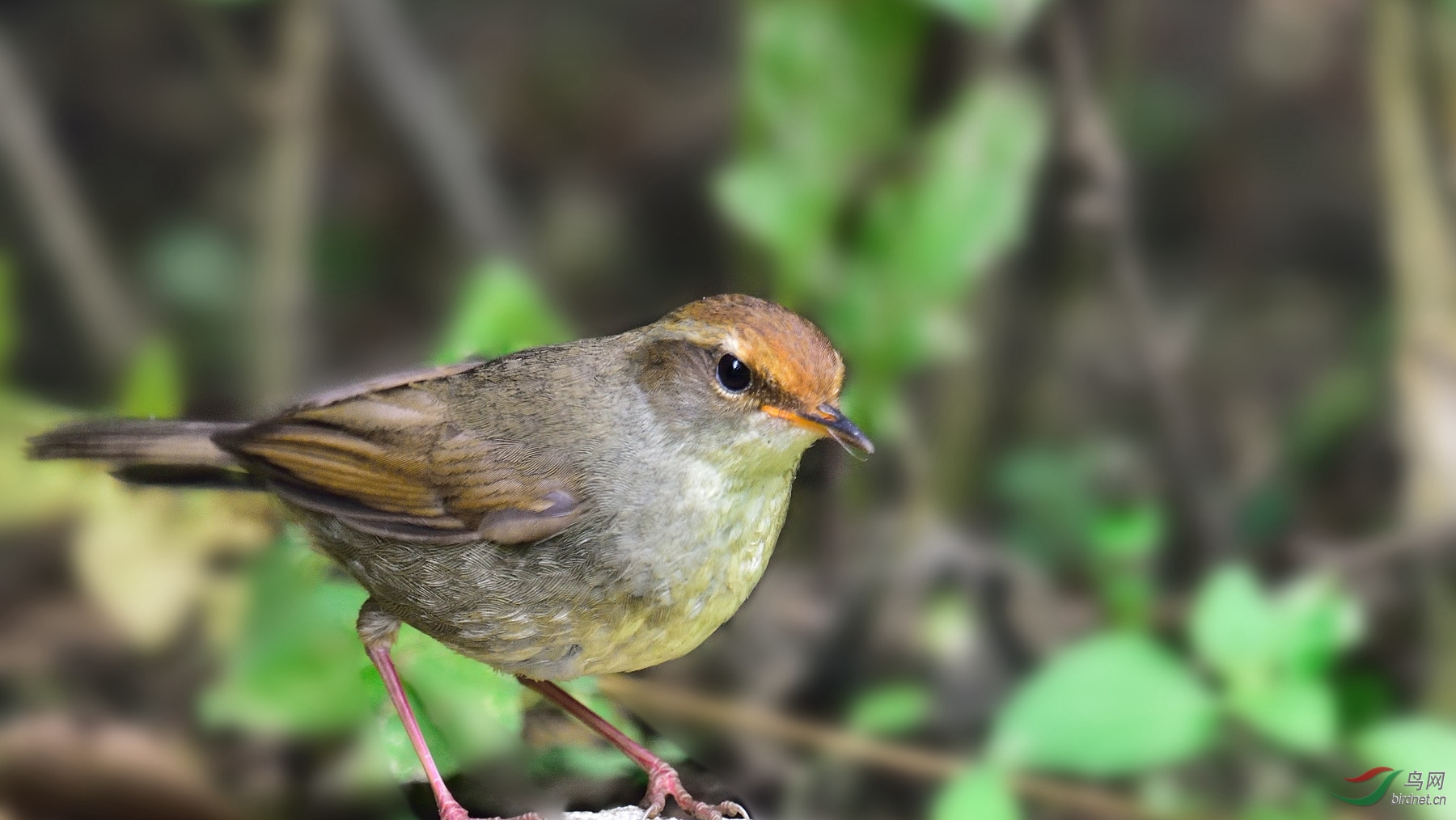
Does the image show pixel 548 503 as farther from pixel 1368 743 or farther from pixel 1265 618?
pixel 1368 743

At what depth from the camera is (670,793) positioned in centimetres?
231

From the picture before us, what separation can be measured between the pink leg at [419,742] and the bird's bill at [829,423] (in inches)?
25.5

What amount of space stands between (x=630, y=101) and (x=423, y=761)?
4.93m

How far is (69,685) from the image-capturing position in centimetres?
433

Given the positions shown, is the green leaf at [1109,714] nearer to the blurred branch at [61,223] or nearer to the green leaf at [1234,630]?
the green leaf at [1234,630]

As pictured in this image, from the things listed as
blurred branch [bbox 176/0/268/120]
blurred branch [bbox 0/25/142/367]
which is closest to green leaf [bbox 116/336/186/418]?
blurred branch [bbox 176/0/268/120]

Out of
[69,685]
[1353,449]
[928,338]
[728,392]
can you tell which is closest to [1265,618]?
[928,338]

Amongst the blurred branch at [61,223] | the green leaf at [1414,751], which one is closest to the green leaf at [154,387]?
the blurred branch at [61,223]

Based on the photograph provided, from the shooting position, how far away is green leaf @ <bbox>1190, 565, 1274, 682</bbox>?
3137 mm

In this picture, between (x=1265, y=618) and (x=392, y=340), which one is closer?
(x=1265, y=618)

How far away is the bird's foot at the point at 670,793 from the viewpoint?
2.28m

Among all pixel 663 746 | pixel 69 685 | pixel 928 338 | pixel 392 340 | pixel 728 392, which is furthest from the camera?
pixel 392 340

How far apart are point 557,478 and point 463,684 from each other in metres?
0.41

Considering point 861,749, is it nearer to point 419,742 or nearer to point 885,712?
point 885,712
